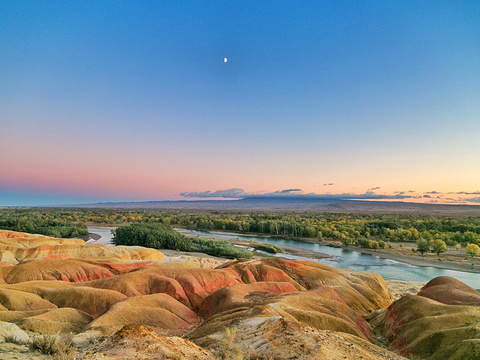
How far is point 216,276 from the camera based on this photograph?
3506cm

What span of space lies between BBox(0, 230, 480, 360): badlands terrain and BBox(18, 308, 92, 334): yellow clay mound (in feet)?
0.24

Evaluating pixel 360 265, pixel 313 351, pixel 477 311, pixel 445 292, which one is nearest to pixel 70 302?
pixel 313 351

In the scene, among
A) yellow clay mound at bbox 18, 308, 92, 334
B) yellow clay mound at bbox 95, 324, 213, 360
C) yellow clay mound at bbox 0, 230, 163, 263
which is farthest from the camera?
yellow clay mound at bbox 0, 230, 163, 263

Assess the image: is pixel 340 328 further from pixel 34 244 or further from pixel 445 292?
pixel 34 244

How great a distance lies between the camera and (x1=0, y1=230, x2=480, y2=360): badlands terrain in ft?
39.5

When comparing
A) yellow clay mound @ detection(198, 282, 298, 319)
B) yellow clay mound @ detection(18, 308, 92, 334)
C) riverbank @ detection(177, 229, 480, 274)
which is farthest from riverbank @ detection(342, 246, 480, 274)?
yellow clay mound @ detection(18, 308, 92, 334)

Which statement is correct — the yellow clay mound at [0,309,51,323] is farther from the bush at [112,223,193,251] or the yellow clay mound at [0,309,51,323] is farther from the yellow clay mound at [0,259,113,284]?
the bush at [112,223,193,251]

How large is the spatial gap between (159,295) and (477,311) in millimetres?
24841

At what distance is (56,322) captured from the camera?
17.4 metres

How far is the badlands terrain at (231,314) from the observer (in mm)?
12055

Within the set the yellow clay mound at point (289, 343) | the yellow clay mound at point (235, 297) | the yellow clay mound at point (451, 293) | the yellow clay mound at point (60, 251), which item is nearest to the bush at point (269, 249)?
the yellow clay mound at point (60, 251)

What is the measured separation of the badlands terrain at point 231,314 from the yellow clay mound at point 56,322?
7 centimetres

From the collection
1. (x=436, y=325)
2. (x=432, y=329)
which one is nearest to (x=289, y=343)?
(x=432, y=329)

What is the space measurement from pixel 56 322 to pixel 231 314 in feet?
37.1
